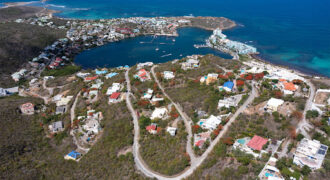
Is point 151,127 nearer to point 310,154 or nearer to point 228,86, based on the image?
point 228,86

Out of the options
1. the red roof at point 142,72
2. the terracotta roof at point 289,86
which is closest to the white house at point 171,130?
the red roof at point 142,72

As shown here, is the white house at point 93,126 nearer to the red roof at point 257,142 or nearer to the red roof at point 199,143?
the red roof at point 199,143

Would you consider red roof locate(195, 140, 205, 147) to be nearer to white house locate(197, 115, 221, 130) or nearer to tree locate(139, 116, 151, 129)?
white house locate(197, 115, 221, 130)

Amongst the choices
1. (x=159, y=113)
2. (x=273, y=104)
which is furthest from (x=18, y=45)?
(x=273, y=104)

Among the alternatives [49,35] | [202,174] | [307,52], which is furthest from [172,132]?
[49,35]

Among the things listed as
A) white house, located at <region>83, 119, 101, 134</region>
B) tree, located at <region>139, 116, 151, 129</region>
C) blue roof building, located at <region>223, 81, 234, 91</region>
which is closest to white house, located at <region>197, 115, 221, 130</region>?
tree, located at <region>139, 116, 151, 129</region>
